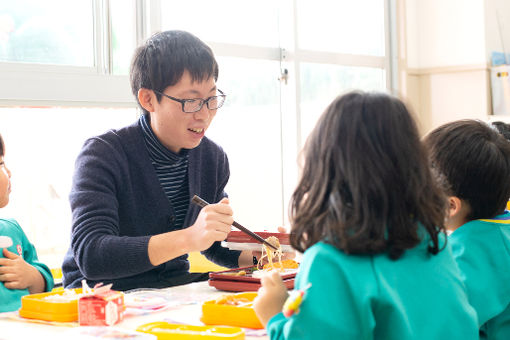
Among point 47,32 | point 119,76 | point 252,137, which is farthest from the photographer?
point 252,137

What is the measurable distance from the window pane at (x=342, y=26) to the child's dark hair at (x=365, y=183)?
326 centimetres

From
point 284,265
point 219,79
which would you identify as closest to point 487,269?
point 284,265

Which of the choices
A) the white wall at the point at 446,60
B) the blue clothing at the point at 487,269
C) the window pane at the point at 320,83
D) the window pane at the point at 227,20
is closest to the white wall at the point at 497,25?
the white wall at the point at 446,60

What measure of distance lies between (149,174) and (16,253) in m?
0.45

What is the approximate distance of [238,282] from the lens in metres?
1.70

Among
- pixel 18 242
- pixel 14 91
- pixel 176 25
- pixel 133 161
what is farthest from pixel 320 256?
pixel 176 25

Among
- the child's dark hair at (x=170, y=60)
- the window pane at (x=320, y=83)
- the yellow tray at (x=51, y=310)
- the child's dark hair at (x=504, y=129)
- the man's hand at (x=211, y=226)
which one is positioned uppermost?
the window pane at (x=320, y=83)

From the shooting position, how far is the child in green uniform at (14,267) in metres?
1.84

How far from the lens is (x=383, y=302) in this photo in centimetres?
104

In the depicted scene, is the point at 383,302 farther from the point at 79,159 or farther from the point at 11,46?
the point at 11,46

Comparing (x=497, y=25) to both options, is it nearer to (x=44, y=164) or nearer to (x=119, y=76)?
(x=119, y=76)

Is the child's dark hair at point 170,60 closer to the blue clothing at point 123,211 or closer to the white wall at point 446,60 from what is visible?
the blue clothing at point 123,211

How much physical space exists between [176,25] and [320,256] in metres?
2.76

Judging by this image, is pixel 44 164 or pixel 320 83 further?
pixel 320 83
